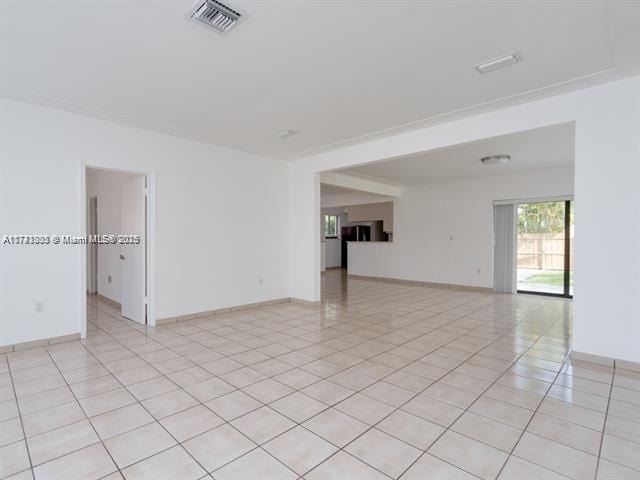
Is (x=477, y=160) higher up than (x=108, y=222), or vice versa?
(x=477, y=160)

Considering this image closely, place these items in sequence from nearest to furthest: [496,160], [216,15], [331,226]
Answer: [216,15]
[496,160]
[331,226]

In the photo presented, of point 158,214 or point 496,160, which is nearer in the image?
point 158,214

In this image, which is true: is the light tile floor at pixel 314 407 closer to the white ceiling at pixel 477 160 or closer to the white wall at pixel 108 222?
the white wall at pixel 108 222

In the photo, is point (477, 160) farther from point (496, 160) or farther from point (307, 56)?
point (307, 56)

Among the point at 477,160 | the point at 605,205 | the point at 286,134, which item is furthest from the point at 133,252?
the point at 477,160

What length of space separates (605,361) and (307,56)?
151 inches

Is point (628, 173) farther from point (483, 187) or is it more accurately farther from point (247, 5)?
point (483, 187)

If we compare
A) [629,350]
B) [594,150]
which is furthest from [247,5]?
[629,350]

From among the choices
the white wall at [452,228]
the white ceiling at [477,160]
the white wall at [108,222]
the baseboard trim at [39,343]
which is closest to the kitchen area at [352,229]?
the white wall at [452,228]

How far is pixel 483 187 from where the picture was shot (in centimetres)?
768

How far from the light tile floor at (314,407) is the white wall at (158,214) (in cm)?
62

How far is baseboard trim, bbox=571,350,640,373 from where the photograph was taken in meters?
3.02

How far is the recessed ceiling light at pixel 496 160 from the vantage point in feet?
18.6

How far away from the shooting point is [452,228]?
323 inches
